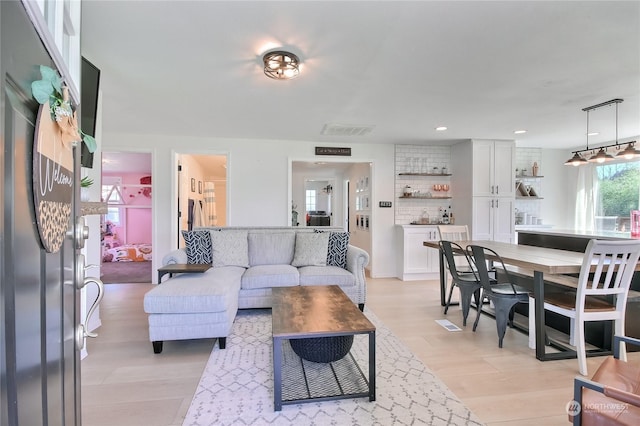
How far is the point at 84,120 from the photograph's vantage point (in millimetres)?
2143

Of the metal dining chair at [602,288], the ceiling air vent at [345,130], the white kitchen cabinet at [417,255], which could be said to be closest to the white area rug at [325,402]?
the metal dining chair at [602,288]

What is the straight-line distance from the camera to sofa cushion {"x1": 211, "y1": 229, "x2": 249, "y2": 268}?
3.58 metres

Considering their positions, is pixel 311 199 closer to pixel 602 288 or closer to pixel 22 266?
pixel 602 288

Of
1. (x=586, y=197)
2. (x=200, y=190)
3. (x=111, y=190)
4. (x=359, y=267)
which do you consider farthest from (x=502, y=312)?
(x=111, y=190)

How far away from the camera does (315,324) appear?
1847 mm

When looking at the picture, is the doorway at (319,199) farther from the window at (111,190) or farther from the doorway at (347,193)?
the window at (111,190)

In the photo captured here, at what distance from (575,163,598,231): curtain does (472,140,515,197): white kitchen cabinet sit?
179 centimetres

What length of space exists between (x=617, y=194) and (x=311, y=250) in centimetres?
543

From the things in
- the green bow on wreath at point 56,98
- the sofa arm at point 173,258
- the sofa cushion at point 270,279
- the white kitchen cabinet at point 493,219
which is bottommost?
the sofa cushion at point 270,279

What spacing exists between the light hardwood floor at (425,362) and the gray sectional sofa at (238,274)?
0.80 ft

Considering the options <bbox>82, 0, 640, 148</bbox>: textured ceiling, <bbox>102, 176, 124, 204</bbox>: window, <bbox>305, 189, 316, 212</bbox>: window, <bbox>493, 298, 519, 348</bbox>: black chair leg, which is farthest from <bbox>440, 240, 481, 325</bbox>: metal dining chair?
<bbox>305, 189, 316, 212</bbox>: window

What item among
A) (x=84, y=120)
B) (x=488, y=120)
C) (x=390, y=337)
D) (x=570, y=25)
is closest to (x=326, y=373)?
(x=390, y=337)

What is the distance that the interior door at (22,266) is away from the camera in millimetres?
507

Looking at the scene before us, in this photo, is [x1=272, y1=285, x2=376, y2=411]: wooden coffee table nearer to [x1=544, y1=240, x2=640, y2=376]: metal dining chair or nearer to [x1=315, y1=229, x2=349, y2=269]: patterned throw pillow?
[x1=315, y1=229, x2=349, y2=269]: patterned throw pillow
